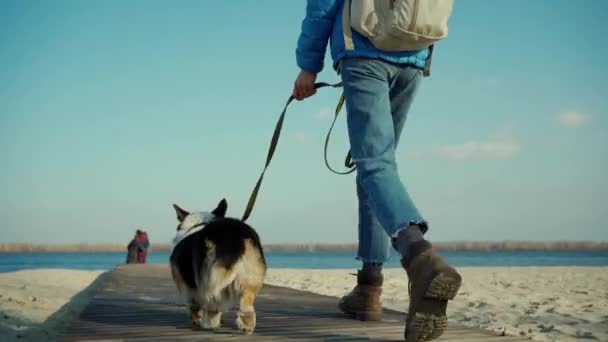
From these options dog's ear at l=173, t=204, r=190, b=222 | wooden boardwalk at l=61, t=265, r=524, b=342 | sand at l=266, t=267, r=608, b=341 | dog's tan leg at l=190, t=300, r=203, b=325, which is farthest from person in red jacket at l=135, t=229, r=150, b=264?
dog's tan leg at l=190, t=300, r=203, b=325

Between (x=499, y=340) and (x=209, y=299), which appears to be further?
(x=209, y=299)

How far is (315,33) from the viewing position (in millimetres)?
2982

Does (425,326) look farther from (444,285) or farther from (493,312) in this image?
(493,312)

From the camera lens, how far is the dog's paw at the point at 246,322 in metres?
3.13

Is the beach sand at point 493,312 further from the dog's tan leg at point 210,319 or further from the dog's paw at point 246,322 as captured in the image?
the dog's tan leg at point 210,319

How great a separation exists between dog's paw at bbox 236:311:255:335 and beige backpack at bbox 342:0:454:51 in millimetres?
1608

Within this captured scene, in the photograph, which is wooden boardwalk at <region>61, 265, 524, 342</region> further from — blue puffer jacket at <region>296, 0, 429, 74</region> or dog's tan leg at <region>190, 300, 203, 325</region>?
blue puffer jacket at <region>296, 0, 429, 74</region>

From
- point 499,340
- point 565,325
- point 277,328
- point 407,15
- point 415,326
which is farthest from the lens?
point 565,325

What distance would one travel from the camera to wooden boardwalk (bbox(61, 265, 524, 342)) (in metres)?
3.00

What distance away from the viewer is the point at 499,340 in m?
2.93

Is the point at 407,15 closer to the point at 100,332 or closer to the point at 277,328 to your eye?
the point at 277,328

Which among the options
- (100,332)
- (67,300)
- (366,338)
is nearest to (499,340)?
(366,338)

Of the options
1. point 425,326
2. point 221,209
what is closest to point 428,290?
point 425,326

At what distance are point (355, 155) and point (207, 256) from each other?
106cm
